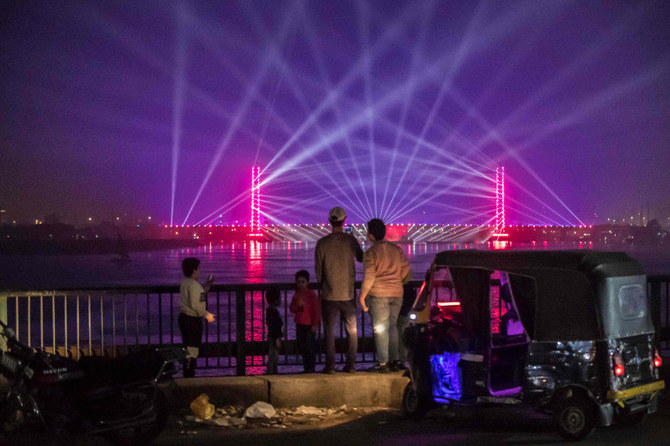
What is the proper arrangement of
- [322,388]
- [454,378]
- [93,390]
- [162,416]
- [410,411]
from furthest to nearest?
1. [322,388]
2. [410,411]
3. [454,378]
4. [162,416]
5. [93,390]

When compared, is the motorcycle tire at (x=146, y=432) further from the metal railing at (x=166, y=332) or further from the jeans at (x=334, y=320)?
the jeans at (x=334, y=320)

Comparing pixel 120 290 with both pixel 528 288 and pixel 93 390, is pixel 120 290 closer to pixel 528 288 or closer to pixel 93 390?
pixel 93 390

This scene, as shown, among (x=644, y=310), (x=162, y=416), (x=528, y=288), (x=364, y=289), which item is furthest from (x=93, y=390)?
(x=644, y=310)

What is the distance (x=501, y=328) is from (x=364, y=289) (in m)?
1.56

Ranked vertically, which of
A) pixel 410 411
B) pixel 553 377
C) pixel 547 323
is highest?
pixel 547 323

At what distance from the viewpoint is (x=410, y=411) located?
7320mm

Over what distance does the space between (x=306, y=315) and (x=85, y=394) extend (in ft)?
11.8

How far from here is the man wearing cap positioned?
8.12m

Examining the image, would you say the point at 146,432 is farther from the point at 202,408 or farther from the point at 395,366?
the point at 395,366

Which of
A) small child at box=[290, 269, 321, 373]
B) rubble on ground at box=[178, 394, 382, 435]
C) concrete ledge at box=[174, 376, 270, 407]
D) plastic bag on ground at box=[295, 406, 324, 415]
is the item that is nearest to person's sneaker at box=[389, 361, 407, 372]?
rubble on ground at box=[178, 394, 382, 435]

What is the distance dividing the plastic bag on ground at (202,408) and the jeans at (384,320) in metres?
1.93

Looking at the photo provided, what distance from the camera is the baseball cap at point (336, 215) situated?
8188mm

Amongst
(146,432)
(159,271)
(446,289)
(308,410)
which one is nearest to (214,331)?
(308,410)

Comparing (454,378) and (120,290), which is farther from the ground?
Result: (120,290)
